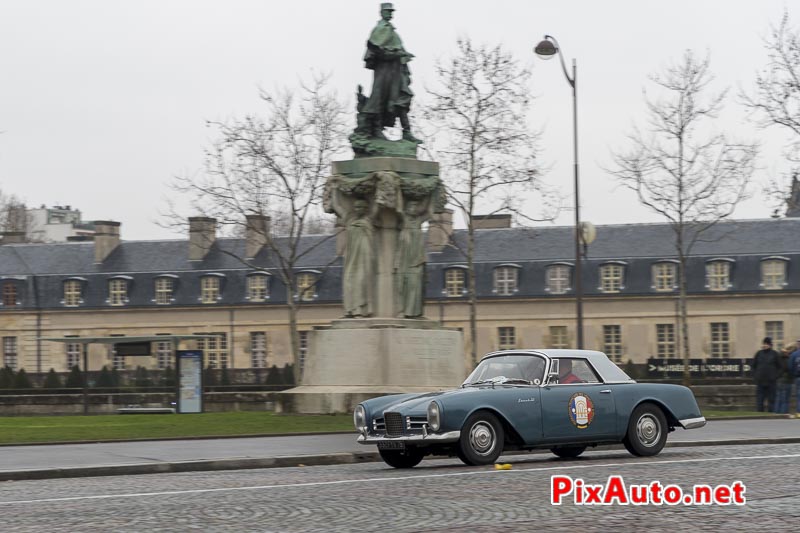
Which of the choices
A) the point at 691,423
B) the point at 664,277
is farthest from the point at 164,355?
the point at 691,423

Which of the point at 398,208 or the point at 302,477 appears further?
the point at 398,208

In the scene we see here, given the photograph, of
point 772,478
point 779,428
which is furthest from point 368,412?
point 779,428

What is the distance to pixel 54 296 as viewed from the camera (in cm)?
8350

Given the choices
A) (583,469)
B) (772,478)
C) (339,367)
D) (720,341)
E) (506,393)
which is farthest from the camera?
(720,341)

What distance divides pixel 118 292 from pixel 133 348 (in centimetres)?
4317

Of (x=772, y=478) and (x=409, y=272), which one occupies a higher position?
(x=409, y=272)

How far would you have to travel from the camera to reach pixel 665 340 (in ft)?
250

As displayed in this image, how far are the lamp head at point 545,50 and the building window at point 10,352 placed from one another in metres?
55.7

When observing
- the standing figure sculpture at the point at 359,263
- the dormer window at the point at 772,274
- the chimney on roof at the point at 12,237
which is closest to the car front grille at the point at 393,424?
the standing figure sculpture at the point at 359,263

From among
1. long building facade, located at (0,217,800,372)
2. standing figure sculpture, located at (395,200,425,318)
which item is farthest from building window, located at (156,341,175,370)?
standing figure sculpture, located at (395,200,425,318)

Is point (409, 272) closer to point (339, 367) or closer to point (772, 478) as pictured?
point (339, 367)

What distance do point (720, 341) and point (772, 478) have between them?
6296 cm

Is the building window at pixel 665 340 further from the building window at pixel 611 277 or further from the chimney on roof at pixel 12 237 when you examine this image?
the chimney on roof at pixel 12 237

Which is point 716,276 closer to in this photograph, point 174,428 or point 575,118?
point 575,118
